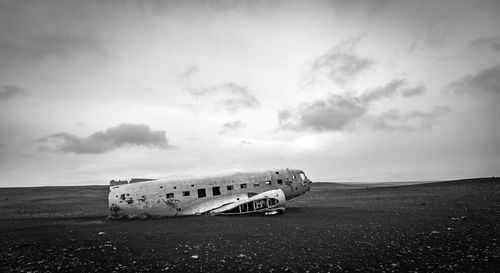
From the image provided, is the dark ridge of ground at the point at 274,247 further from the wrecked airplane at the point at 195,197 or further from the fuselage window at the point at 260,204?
the wrecked airplane at the point at 195,197

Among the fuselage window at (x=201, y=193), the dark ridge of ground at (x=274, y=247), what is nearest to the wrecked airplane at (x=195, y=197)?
the fuselage window at (x=201, y=193)

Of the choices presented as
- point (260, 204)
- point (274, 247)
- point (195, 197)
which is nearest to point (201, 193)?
point (195, 197)

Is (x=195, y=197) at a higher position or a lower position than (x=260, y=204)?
higher

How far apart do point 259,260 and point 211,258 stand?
79.3 inches

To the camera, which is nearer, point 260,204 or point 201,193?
point 260,204

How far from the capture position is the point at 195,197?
23.6 meters

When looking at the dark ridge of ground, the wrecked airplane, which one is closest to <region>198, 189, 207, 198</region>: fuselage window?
the wrecked airplane

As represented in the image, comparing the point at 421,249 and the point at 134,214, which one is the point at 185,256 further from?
the point at 134,214

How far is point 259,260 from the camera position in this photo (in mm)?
9891

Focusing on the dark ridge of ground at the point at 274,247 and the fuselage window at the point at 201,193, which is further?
the fuselage window at the point at 201,193

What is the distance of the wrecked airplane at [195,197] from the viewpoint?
22531 millimetres

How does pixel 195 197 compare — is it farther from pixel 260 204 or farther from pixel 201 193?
pixel 260 204

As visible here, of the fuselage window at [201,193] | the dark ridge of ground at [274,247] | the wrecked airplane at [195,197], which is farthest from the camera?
the fuselage window at [201,193]

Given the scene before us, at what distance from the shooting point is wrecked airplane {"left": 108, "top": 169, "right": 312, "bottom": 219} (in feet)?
73.9
